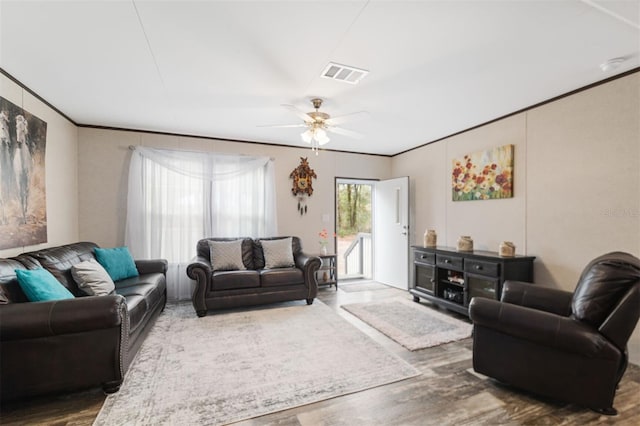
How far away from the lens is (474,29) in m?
1.96

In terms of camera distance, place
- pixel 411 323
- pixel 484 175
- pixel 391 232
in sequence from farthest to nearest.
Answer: pixel 391 232, pixel 484 175, pixel 411 323

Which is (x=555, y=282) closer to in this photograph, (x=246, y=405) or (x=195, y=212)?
(x=246, y=405)

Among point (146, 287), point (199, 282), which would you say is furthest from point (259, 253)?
point (146, 287)

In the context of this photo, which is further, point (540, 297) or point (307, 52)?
point (540, 297)

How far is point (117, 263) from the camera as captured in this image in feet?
11.3

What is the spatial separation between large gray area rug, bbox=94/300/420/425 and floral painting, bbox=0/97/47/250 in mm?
1575

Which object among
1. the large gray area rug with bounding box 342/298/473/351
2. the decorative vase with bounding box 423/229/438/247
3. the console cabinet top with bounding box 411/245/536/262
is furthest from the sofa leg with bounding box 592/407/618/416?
the decorative vase with bounding box 423/229/438/247

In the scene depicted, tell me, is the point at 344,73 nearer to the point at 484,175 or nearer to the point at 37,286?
the point at 484,175

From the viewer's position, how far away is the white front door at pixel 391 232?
16.9ft

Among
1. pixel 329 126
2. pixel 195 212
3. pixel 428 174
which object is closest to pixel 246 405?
pixel 329 126

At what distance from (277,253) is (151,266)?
1.69m

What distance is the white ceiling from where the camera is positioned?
5.92 ft

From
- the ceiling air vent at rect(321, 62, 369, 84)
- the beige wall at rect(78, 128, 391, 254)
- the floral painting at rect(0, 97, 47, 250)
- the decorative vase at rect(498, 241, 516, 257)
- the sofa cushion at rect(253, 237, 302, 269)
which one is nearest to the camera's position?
the ceiling air vent at rect(321, 62, 369, 84)

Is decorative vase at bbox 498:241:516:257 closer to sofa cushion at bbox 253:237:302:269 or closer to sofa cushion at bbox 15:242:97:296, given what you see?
sofa cushion at bbox 253:237:302:269
